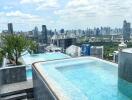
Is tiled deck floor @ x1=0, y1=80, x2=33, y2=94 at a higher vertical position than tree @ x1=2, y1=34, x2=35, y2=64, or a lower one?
lower

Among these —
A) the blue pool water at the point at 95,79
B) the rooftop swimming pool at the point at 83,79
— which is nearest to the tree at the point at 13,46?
the rooftop swimming pool at the point at 83,79

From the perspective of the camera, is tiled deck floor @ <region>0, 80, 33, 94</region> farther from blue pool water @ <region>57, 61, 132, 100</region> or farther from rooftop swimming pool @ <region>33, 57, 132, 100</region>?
blue pool water @ <region>57, 61, 132, 100</region>

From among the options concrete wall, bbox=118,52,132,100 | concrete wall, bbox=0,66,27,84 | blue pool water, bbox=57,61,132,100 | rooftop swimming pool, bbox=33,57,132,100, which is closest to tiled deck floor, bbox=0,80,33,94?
concrete wall, bbox=0,66,27,84

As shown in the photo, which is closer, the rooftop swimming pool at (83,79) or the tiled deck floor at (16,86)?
the rooftop swimming pool at (83,79)

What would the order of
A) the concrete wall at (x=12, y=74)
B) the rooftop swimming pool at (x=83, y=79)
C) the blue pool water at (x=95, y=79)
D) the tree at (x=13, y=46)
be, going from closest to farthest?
the rooftop swimming pool at (x=83, y=79)
the blue pool water at (x=95, y=79)
the concrete wall at (x=12, y=74)
the tree at (x=13, y=46)

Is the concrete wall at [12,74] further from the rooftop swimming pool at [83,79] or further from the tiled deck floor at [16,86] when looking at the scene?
the rooftop swimming pool at [83,79]

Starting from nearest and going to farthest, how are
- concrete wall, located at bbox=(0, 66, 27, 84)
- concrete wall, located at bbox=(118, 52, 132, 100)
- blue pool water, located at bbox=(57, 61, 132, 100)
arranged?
blue pool water, located at bbox=(57, 61, 132, 100) < concrete wall, located at bbox=(118, 52, 132, 100) < concrete wall, located at bbox=(0, 66, 27, 84)

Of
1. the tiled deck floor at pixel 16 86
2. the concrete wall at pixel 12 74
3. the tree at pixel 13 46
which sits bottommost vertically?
the tiled deck floor at pixel 16 86
